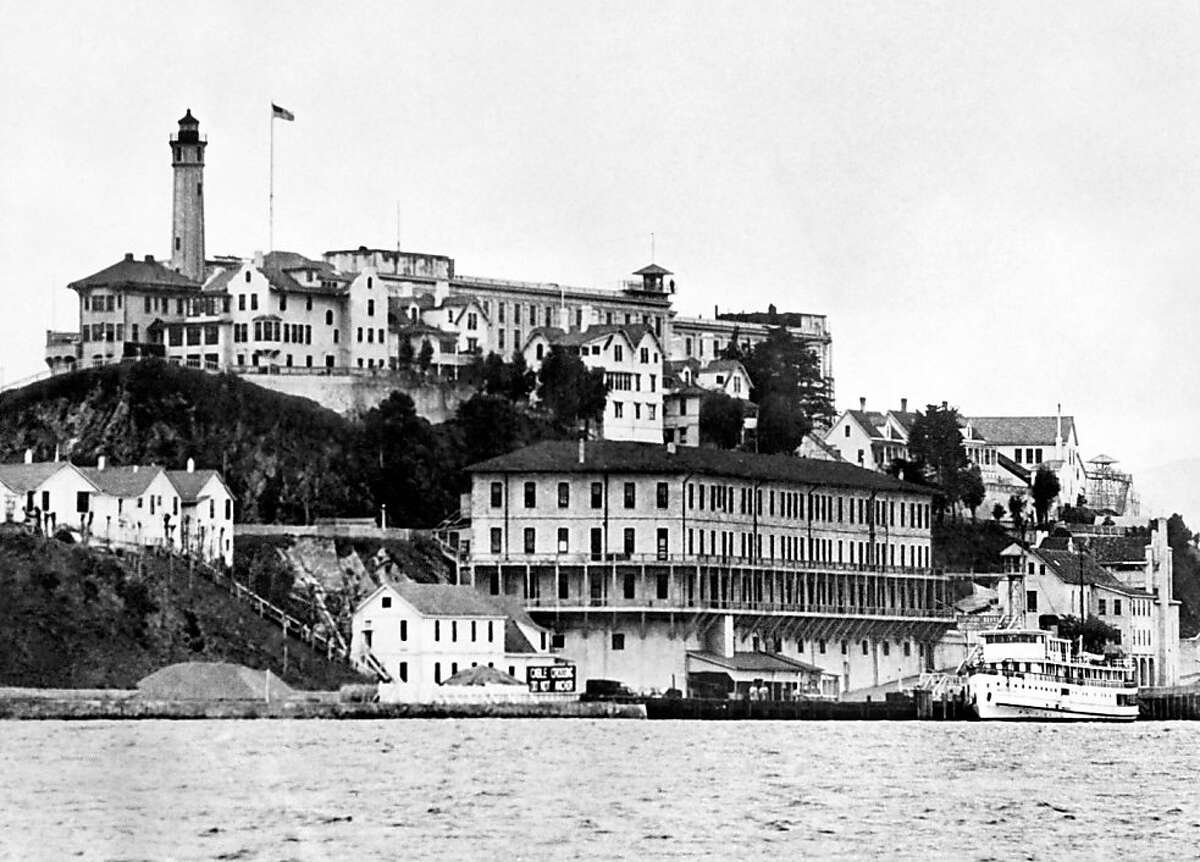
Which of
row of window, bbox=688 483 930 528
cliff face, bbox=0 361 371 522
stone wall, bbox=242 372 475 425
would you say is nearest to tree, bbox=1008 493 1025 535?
row of window, bbox=688 483 930 528

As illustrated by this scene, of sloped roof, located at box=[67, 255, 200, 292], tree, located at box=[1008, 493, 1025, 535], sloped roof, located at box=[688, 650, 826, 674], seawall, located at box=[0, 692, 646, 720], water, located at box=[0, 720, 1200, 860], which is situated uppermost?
sloped roof, located at box=[67, 255, 200, 292]

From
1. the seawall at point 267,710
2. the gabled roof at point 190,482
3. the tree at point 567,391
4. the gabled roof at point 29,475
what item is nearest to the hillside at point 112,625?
the gabled roof at point 29,475

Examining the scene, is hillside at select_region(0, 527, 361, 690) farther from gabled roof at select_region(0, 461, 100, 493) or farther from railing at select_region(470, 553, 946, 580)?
railing at select_region(470, 553, 946, 580)

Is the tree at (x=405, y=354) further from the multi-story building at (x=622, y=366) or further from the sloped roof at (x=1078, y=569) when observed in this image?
the sloped roof at (x=1078, y=569)

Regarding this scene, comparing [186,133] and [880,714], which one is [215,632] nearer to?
[880,714]

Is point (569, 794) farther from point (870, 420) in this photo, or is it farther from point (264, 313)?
point (870, 420)

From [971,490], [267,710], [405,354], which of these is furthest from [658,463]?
[971,490]
